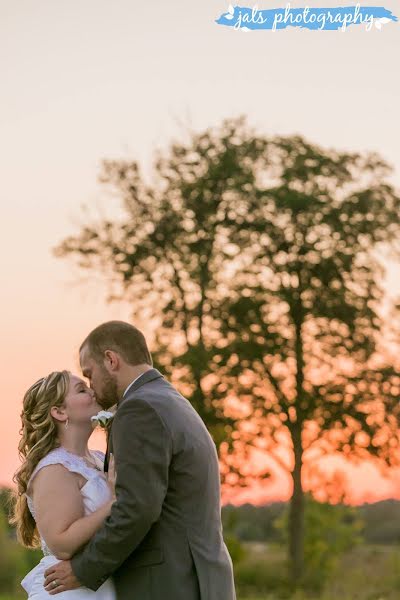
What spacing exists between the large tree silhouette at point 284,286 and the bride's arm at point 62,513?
24.9 metres

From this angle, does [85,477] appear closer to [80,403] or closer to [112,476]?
[112,476]

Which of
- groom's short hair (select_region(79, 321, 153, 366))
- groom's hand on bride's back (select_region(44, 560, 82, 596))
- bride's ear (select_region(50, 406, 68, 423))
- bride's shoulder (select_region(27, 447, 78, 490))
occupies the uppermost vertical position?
groom's short hair (select_region(79, 321, 153, 366))

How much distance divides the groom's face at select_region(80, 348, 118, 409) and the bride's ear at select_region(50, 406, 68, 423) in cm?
27

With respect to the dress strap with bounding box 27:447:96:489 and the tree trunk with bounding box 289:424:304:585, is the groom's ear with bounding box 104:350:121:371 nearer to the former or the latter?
the dress strap with bounding box 27:447:96:489

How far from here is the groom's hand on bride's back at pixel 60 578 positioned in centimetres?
598

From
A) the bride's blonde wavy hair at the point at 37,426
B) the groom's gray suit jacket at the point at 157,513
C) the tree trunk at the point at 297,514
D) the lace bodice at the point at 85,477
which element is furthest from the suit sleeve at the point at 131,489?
the tree trunk at the point at 297,514

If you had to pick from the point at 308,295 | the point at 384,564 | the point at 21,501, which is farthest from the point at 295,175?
the point at 21,501

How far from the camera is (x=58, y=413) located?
6.25m

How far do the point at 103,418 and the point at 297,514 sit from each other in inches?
1007

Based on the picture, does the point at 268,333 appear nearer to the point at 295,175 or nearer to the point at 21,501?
the point at 295,175

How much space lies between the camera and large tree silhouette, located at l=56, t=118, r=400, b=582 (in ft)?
103

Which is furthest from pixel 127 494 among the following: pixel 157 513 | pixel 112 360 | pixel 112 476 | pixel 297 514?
pixel 297 514

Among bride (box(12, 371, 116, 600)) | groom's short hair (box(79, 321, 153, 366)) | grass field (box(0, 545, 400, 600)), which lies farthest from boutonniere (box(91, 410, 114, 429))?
grass field (box(0, 545, 400, 600))

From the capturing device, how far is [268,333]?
31609 mm
